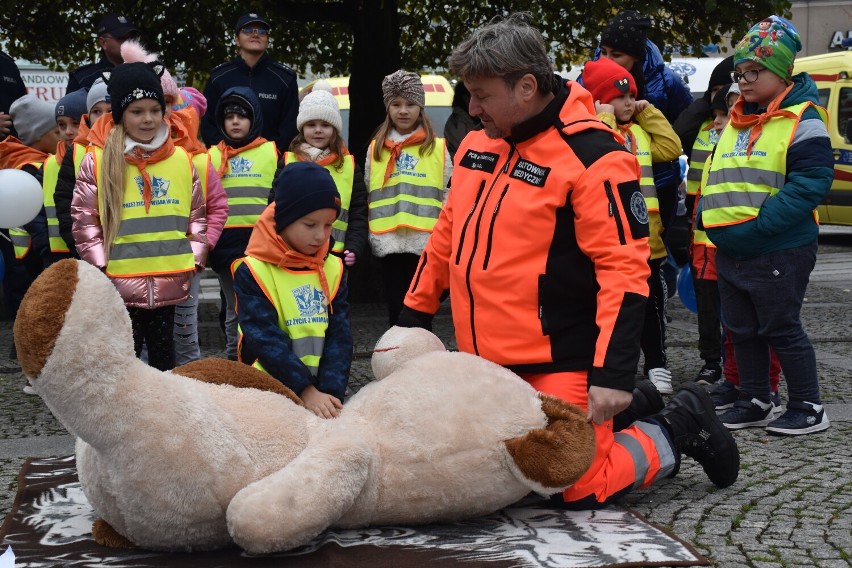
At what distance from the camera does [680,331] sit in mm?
9406

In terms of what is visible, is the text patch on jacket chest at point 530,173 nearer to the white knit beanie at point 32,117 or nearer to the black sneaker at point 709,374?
the black sneaker at point 709,374

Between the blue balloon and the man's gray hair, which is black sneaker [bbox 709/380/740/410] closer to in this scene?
the blue balloon

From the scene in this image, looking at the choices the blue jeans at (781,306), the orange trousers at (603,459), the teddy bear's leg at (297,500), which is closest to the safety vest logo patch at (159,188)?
the orange trousers at (603,459)

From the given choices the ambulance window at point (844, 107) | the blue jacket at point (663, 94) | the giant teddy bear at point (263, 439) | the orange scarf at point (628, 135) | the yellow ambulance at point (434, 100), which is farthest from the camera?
the ambulance window at point (844, 107)

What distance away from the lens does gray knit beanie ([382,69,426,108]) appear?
722 cm

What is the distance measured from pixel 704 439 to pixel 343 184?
3456mm

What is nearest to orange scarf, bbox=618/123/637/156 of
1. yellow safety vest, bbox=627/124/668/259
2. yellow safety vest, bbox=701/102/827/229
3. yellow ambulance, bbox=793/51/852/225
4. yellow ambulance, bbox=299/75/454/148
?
yellow safety vest, bbox=627/124/668/259

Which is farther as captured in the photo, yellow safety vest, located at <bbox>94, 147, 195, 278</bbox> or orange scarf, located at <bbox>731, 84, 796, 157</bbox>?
yellow safety vest, located at <bbox>94, 147, 195, 278</bbox>

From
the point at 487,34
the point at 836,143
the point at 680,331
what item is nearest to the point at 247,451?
the point at 487,34

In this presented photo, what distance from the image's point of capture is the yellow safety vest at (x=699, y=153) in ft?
23.4

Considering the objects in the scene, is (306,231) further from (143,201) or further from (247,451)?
(143,201)

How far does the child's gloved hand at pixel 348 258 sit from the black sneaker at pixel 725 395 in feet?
7.52

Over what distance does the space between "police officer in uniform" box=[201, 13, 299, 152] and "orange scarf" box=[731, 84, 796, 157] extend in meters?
3.58

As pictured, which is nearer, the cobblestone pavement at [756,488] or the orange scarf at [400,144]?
the cobblestone pavement at [756,488]
